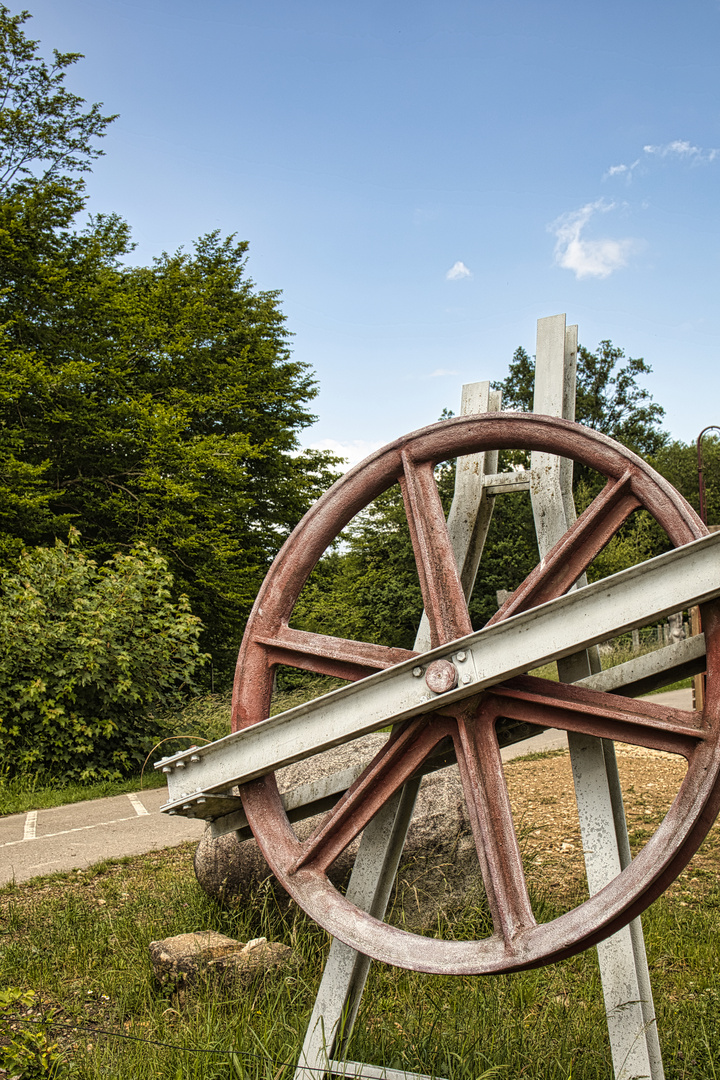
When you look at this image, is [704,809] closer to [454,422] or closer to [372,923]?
[372,923]

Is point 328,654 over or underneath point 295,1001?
over

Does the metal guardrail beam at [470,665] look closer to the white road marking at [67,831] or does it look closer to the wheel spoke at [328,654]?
the wheel spoke at [328,654]

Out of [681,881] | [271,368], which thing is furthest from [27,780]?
[271,368]

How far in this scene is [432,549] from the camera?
2.59 m

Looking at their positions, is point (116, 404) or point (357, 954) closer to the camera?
point (357, 954)

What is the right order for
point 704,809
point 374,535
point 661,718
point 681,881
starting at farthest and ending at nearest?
point 374,535
point 681,881
point 661,718
point 704,809

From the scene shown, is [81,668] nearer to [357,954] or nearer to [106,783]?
[106,783]

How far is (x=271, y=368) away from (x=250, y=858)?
17.9m

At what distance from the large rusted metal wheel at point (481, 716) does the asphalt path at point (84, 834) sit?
4005mm

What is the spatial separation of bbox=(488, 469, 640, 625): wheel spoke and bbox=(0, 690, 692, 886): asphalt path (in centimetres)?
465

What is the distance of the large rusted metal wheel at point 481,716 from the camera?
2074 mm

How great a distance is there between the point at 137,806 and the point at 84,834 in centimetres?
132

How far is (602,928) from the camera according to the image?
6.72ft

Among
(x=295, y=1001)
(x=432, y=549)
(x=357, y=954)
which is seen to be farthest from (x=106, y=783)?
(x=432, y=549)
